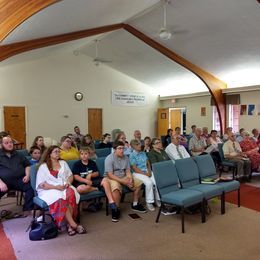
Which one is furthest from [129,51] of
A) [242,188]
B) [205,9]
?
[242,188]

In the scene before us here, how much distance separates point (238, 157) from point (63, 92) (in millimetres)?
6310

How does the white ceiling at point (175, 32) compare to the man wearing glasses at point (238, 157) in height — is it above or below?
above

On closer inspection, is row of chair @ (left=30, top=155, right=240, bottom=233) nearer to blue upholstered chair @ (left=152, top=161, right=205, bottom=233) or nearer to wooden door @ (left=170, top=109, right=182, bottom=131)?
blue upholstered chair @ (left=152, top=161, right=205, bottom=233)

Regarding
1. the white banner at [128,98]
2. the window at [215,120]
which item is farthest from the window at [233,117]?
the white banner at [128,98]

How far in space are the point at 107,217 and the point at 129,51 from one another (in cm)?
629

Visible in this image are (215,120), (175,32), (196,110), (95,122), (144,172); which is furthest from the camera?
(196,110)

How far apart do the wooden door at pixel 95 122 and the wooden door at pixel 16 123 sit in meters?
2.39

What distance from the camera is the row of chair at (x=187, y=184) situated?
3.31 meters

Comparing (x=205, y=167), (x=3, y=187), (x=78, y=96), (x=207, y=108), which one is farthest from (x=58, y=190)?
(x=207, y=108)

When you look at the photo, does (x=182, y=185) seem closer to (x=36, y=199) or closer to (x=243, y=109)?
(x=36, y=199)

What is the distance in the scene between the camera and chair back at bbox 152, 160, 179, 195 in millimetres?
3498

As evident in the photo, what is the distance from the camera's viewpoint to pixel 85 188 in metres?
3.50

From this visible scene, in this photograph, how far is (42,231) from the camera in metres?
3.03

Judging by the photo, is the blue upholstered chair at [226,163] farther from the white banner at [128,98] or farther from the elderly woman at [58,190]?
the white banner at [128,98]
